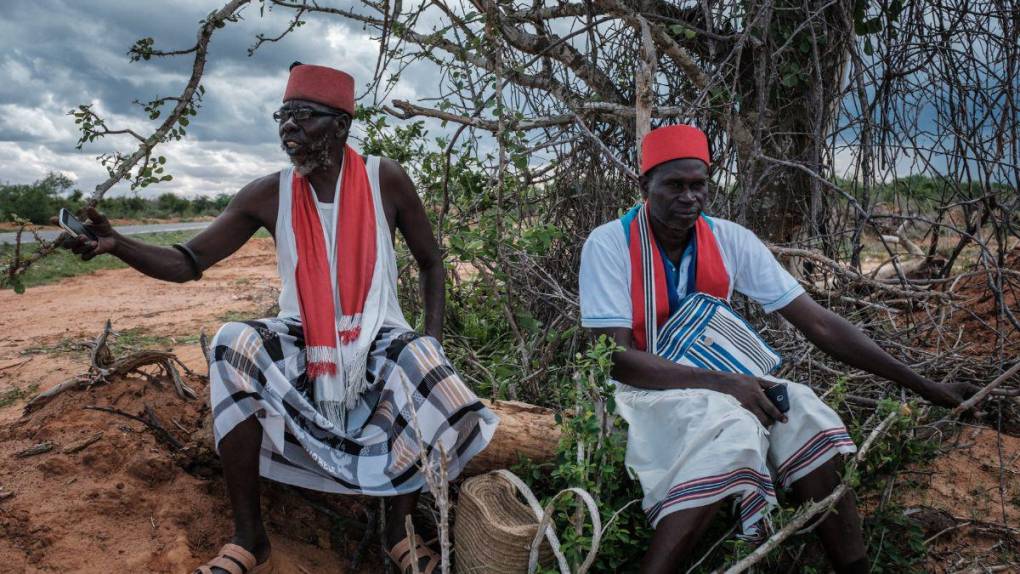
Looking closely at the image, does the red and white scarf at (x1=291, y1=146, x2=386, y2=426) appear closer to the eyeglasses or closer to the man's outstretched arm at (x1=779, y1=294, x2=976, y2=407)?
the eyeglasses

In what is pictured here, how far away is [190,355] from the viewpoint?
18.4 ft

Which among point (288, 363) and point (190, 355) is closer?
point (288, 363)

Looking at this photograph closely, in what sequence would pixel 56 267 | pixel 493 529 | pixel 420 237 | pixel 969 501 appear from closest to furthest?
pixel 493 529, pixel 969 501, pixel 420 237, pixel 56 267

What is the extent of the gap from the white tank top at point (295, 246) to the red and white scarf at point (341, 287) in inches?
0.8

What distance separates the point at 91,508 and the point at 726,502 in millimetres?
2276

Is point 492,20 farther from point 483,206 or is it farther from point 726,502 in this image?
point 726,502

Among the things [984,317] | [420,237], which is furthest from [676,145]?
[984,317]

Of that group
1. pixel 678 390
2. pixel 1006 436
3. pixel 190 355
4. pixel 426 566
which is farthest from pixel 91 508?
pixel 1006 436

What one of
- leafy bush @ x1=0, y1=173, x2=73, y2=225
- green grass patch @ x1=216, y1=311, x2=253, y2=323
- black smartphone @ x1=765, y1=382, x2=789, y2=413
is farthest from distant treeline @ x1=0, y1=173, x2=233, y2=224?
black smartphone @ x1=765, y1=382, x2=789, y2=413

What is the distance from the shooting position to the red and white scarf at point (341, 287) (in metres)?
2.57

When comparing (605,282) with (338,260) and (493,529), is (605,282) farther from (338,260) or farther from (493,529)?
(338,260)

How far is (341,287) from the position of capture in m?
2.71

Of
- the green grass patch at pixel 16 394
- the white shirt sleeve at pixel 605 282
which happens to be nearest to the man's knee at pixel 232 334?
the white shirt sleeve at pixel 605 282

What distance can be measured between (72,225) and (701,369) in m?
2.12
